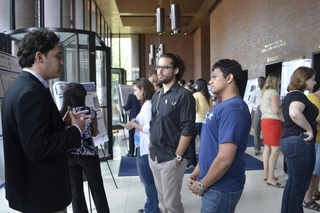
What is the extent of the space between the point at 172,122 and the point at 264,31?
646 cm

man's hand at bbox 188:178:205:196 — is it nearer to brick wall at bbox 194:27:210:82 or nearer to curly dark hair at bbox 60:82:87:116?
curly dark hair at bbox 60:82:87:116

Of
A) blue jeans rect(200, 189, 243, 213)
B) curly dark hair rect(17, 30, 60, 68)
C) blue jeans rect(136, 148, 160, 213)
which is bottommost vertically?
blue jeans rect(136, 148, 160, 213)

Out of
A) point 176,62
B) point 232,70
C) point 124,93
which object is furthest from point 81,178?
point 124,93

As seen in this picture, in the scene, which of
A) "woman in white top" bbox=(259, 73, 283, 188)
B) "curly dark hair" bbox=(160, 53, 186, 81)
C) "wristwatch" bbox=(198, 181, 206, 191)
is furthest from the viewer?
"woman in white top" bbox=(259, 73, 283, 188)

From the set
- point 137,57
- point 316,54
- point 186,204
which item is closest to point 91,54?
point 186,204

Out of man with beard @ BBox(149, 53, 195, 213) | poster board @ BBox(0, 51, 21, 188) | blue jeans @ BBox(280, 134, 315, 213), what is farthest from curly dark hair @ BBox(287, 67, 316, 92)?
poster board @ BBox(0, 51, 21, 188)

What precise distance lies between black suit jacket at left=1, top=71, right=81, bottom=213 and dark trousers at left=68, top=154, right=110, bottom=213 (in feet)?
3.80

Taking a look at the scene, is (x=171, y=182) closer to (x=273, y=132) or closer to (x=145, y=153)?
(x=145, y=153)

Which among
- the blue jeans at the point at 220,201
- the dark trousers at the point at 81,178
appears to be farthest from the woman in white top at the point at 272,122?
the blue jeans at the point at 220,201

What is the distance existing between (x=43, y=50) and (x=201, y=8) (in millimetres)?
11659

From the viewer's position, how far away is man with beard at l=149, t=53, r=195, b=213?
236 centimetres

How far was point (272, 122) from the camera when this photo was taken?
428 centimetres

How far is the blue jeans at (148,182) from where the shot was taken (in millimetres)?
2990

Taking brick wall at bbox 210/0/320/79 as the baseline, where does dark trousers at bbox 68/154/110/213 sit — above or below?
below
